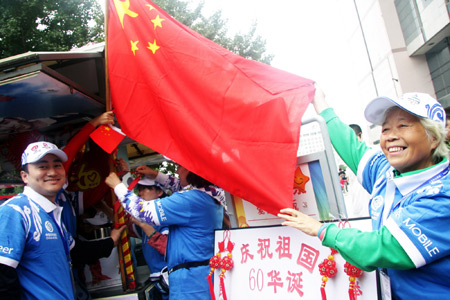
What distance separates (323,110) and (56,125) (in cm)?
284

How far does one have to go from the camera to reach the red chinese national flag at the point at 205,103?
212 centimetres

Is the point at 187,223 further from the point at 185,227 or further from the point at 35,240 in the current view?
the point at 35,240

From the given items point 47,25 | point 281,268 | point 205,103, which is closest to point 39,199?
point 205,103

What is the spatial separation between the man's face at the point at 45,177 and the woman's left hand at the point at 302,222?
1787mm

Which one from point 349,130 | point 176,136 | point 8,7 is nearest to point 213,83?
point 176,136

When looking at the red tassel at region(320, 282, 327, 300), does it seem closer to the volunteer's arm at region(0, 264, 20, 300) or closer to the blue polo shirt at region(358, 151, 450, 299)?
the blue polo shirt at region(358, 151, 450, 299)

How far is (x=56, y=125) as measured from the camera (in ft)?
11.3

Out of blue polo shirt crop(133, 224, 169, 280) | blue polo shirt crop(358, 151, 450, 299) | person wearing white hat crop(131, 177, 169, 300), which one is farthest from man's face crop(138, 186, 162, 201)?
blue polo shirt crop(358, 151, 450, 299)

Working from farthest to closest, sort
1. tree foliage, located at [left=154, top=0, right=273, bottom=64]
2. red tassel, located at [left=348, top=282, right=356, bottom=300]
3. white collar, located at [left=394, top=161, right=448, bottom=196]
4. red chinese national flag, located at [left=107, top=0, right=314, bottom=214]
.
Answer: tree foliage, located at [left=154, top=0, right=273, bottom=64]
red chinese national flag, located at [left=107, top=0, right=314, bottom=214]
red tassel, located at [left=348, top=282, right=356, bottom=300]
white collar, located at [left=394, top=161, right=448, bottom=196]

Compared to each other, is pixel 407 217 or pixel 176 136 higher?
pixel 176 136

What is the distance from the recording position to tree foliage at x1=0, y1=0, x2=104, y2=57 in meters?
9.05

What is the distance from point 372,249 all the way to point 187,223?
151 cm

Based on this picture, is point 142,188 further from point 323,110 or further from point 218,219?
point 323,110

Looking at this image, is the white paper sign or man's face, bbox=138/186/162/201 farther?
man's face, bbox=138/186/162/201
